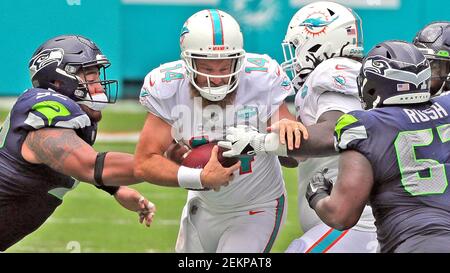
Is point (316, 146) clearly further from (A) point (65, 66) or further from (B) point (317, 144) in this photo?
(A) point (65, 66)

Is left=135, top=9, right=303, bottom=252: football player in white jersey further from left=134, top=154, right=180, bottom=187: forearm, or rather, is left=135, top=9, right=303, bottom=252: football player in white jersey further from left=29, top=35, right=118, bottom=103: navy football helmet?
left=29, top=35, right=118, bottom=103: navy football helmet

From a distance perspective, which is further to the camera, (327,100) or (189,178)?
(327,100)

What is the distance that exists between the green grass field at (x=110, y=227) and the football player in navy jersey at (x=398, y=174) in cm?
270

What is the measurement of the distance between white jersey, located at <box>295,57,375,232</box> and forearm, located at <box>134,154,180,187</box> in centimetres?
74

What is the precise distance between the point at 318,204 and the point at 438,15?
776 cm

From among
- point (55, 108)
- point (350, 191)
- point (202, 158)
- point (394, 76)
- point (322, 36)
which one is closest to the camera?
point (350, 191)

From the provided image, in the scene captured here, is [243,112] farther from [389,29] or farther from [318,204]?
[389,29]

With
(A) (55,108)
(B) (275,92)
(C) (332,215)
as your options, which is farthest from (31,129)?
(C) (332,215)

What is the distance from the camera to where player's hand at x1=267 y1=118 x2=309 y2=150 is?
3.96 metres

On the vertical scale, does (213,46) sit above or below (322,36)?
above

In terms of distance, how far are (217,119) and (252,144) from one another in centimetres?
40

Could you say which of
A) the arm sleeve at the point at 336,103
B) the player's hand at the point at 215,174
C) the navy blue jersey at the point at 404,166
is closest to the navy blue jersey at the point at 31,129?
the player's hand at the point at 215,174

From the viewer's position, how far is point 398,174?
354 centimetres

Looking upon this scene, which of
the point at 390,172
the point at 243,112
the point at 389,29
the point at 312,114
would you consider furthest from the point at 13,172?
the point at 389,29
